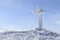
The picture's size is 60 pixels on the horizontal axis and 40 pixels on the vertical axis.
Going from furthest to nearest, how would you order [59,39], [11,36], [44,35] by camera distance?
[11,36] → [44,35] → [59,39]

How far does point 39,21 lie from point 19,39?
1232cm

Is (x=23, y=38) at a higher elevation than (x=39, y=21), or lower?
lower

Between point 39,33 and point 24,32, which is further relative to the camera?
point 24,32

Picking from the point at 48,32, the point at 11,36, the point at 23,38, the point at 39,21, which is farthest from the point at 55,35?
the point at 11,36

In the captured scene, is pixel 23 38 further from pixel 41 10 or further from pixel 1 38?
pixel 41 10

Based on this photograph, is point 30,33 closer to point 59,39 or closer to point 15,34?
point 15,34

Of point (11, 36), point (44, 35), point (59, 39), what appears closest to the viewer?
point (59, 39)

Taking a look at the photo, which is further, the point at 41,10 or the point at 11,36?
the point at 11,36

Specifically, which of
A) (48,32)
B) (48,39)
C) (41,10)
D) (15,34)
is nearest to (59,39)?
(48,39)

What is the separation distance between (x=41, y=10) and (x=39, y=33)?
10.5m

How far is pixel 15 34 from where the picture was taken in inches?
3223

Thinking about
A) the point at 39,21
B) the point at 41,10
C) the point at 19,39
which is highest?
the point at 41,10

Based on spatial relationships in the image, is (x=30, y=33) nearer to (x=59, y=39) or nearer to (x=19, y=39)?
(x=19, y=39)

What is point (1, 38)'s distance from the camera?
7719 cm
